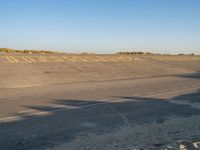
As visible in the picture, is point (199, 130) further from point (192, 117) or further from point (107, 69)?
point (107, 69)

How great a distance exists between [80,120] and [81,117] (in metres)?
0.52

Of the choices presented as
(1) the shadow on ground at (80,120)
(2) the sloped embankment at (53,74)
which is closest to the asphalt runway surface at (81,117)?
(1) the shadow on ground at (80,120)

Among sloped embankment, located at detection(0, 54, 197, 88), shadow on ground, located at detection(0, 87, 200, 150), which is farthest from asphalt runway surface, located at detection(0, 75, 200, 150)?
sloped embankment, located at detection(0, 54, 197, 88)

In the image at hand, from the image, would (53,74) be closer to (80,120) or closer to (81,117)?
(81,117)

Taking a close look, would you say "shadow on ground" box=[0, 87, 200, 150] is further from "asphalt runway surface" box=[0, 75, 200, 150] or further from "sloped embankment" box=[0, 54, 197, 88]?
"sloped embankment" box=[0, 54, 197, 88]

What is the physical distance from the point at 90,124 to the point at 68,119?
1.02m

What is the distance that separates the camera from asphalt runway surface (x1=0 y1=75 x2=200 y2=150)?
864 centimetres

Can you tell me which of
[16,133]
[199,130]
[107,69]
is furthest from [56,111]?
[107,69]

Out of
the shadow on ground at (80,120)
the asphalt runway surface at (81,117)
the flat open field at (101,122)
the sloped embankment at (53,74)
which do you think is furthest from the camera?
the sloped embankment at (53,74)

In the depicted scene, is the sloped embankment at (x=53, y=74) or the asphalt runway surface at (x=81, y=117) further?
the sloped embankment at (x=53, y=74)

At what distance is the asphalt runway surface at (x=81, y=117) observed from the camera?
8.64 meters

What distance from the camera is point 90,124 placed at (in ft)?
35.3

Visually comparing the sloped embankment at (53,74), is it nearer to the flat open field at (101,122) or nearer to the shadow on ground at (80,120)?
the flat open field at (101,122)

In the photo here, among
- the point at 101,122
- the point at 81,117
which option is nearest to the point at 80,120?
the point at 81,117
